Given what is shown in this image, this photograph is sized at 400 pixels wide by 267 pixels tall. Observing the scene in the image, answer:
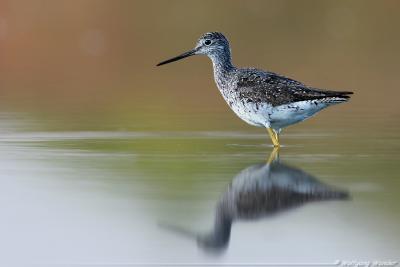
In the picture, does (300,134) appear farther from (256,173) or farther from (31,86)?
(31,86)

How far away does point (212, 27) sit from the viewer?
25.5 m

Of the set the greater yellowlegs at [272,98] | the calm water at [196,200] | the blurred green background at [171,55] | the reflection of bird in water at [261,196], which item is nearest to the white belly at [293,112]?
the greater yellowlegs at [272,98]

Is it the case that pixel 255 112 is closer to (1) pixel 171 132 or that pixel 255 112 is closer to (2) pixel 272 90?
(2) pixel 272 90

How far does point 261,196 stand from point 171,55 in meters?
15.8

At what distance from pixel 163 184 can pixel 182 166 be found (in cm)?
93

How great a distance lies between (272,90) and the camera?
11602mm

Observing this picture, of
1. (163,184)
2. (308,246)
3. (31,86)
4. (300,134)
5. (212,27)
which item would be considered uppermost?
(212,27)

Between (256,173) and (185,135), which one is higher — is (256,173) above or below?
below

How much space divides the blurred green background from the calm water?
7.67ft

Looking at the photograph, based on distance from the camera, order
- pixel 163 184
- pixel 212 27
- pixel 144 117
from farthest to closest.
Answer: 1. pixel 212 27
2. pixel 144 117
3. pixel 163 184

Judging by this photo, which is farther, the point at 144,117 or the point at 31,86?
the point at 31,86

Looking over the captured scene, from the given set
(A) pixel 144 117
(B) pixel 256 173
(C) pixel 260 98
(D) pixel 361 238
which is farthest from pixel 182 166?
(A) pixel 144 117

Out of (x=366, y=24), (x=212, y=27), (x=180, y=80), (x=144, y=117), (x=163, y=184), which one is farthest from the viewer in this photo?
(x=366, y=24)

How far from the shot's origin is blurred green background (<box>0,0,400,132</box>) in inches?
595
